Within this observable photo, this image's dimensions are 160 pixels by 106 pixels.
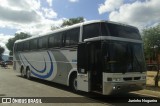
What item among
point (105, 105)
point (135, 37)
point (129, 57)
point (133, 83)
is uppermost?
point (135, 37)

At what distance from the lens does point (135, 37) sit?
43.3ft

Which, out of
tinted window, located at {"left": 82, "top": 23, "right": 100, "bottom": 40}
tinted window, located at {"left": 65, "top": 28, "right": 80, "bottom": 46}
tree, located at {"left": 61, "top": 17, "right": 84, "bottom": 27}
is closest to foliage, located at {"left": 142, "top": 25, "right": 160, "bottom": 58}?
tinted window, located at {"left": 65, "top": 28, "right": 80, "bottom": 46}

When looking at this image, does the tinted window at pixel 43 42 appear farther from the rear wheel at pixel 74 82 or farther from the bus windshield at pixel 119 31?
the bus windshield at pixel 119 31

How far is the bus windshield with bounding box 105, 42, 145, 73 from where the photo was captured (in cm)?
1176

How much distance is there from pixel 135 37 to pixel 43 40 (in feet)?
26.5

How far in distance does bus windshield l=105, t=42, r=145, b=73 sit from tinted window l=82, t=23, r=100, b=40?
3.60 ft

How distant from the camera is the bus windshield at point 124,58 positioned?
1176 centimetres

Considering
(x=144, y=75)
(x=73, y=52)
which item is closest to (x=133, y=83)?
(x=144, y=75)

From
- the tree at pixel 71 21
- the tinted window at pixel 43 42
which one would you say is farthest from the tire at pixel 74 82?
the tree at pixel 71 21

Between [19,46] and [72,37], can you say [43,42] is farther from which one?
[19,46]

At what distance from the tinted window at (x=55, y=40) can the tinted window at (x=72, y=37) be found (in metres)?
1.00

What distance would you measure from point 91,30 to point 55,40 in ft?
15.2

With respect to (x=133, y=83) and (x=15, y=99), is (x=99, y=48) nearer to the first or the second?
(x=133, y=83)

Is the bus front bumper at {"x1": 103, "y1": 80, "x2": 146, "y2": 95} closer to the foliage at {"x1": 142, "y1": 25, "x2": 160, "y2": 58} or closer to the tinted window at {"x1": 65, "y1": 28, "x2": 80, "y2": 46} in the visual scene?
the tinted window at {"x1": 65, "y1": 28, "x2": 80, "y2": 46}
